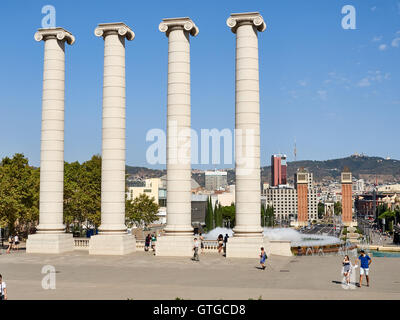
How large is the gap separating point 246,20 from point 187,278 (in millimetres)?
32795

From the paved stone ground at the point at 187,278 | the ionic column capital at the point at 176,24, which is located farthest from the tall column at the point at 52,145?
the ionic column capital at the point at 176,24

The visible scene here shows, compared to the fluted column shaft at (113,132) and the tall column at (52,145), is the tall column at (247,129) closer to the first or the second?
the fluted column shaft at (113,132)

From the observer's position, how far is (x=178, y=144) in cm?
6222

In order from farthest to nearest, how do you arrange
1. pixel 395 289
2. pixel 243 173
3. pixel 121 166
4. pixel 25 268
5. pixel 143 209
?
pixel 143 209, pixel 121 166, pixel 243 173, pixel 25 268, pixel 395 289

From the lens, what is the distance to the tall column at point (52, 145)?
6656 cm

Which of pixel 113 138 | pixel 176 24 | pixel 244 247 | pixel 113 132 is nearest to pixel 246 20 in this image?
pixel 176 24

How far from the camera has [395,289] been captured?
3653 cm

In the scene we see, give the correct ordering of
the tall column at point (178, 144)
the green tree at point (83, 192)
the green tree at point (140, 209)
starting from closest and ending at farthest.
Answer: the tall column at point (178, 144), the green tree at point (83, 192), the green tree at point (140, 209)

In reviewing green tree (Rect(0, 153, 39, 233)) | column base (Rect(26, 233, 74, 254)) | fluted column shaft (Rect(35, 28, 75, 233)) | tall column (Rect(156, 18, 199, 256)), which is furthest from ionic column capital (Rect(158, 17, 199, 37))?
green tree (Rect(0, 153, 39, 233))

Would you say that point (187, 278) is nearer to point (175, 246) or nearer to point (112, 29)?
Result: point (175, 246)

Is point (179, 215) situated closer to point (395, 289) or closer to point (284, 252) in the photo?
point (284, 252)

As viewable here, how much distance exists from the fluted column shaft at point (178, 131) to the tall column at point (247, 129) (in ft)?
20.2
